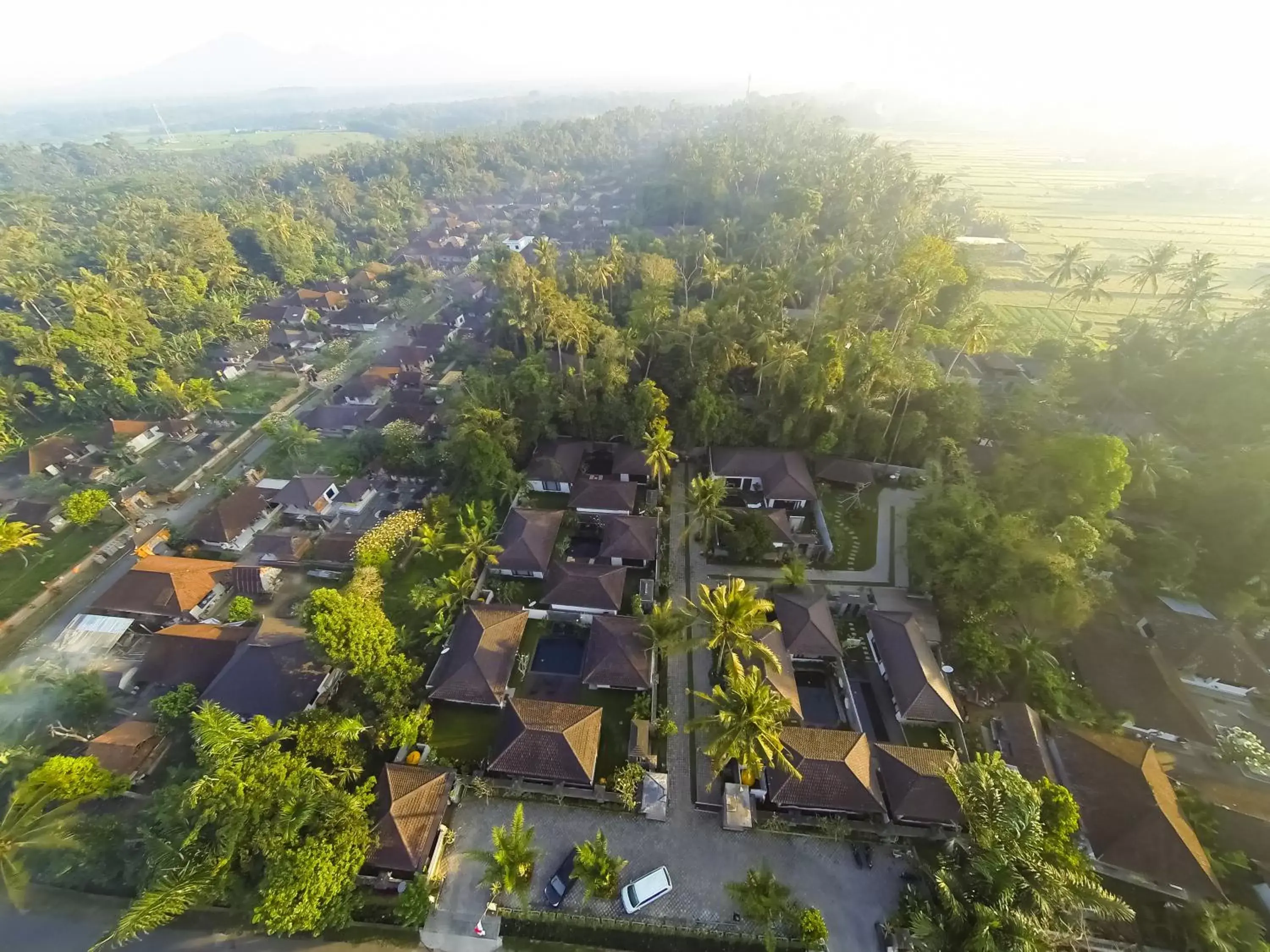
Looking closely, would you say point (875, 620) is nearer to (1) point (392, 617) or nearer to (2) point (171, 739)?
(1) point (392, 617)

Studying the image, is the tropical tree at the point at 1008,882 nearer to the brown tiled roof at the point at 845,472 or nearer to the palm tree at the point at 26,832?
the brown tiled roof at the point at 845,472

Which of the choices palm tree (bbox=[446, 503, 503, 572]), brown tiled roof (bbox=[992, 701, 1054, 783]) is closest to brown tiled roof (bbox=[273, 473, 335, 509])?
palm tree (bbox=[446, 503, 503, 572])

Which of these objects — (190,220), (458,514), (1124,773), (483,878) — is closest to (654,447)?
(458,514)

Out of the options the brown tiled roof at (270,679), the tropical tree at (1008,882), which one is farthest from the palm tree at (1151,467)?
the brown tiled roof at (270,679)

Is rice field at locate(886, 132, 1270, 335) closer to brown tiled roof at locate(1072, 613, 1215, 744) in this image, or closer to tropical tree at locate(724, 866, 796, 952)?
brown tiled roof at locate(1072, 613, 1215, 744)

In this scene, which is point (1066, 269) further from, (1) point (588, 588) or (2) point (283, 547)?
(2) point (283, 547)

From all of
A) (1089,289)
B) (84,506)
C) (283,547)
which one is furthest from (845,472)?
(84,506)
